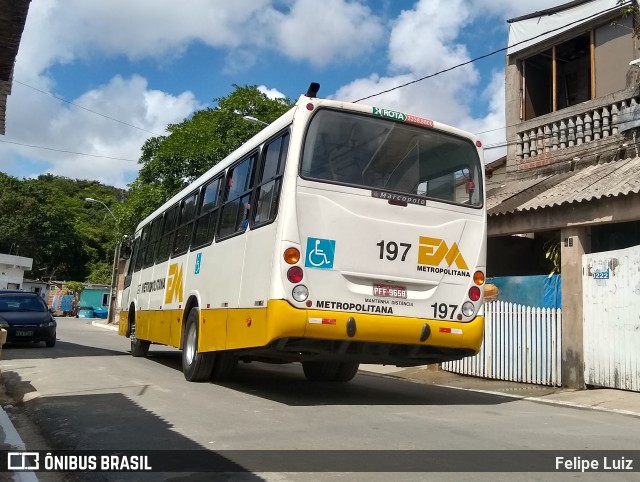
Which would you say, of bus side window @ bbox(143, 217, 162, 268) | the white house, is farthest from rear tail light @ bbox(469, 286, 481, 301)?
the white house

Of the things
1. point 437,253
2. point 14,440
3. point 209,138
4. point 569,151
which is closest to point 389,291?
point 437,253

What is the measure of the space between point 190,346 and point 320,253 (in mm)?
3765

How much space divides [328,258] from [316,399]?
7.11 feet

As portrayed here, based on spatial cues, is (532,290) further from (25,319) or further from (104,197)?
(104,197)

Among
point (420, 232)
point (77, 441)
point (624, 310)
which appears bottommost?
point (77, 441)

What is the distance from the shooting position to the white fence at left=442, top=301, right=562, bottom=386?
10.6 metres

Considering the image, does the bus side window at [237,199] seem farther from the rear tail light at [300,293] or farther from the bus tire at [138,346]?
the bus tire at [138,346]

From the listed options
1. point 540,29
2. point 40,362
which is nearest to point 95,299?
point 40,362

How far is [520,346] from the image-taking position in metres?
11.2

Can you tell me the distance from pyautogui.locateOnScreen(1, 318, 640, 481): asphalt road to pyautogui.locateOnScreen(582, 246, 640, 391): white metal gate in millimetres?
1806

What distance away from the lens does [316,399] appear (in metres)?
7.85

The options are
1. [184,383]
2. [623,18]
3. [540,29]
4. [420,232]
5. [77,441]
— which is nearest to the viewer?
[77,441]

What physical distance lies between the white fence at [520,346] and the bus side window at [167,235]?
6517 millimetres

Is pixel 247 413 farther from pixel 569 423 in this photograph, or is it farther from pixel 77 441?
pixel 569 423
